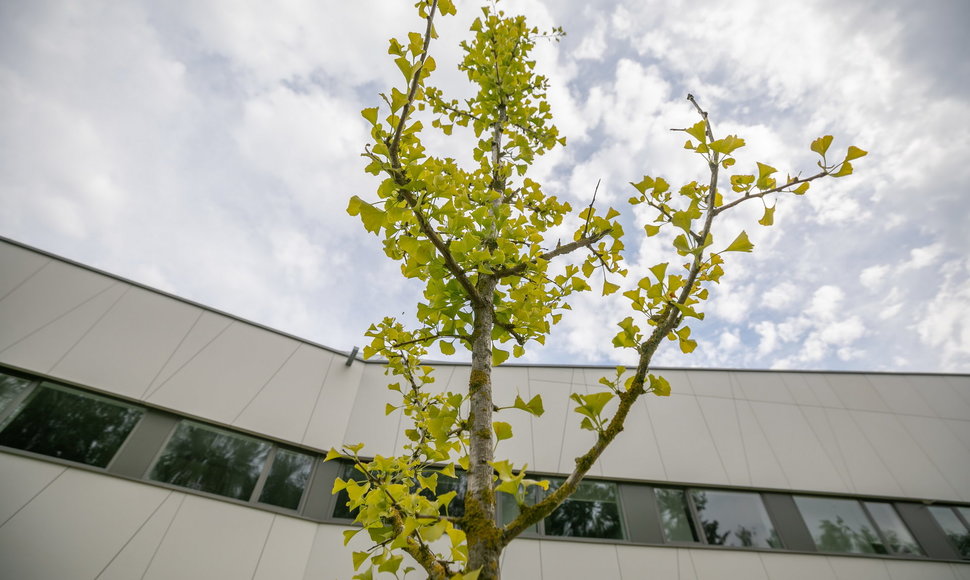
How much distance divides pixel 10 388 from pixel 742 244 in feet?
25.7

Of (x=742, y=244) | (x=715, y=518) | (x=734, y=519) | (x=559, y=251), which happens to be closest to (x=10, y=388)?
(x=559, y=251)

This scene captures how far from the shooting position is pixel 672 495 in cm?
562

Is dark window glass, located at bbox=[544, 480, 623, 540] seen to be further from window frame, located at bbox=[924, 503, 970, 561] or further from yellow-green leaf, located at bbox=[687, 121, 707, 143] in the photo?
yellow-green leaf, located at bbox=[687, 121, 707, 143]

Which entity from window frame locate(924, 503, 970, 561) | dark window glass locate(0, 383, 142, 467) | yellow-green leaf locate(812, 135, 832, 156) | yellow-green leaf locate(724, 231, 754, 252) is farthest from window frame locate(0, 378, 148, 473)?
window frame locate(924, 503, 970, 561)

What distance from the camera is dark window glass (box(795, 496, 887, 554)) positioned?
5.35m

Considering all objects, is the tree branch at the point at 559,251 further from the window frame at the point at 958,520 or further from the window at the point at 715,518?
the window frame at the point at 958,520

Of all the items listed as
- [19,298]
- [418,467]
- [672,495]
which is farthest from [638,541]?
[19,298]

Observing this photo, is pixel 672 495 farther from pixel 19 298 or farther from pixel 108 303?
pixel 19 298

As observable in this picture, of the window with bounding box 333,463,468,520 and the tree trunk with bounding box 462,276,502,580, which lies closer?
the tree trunk with bounding box 462,276,502,580

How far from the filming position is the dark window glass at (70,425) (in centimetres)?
457

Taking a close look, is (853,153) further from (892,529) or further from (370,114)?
(892,529)

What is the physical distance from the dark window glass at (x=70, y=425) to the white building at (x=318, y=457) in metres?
0.02

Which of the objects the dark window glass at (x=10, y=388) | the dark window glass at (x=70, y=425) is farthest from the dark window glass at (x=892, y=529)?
the dark window glass at (x=10, y=388)

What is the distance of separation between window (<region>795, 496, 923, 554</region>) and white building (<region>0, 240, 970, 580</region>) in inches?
1.1
